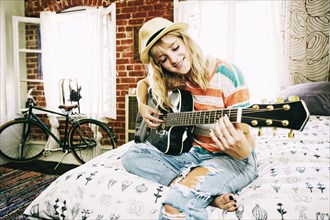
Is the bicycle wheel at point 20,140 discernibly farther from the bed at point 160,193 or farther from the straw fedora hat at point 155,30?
the straw fedora hat at point 155,30

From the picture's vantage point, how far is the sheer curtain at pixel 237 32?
3330 millimetres

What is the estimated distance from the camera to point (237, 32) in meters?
3.46

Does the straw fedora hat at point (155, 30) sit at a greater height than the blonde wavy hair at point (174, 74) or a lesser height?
greater

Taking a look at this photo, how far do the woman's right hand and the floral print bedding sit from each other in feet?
0.88

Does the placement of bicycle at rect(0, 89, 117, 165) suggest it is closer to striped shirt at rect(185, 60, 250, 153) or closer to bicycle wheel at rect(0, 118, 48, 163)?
bicycle wheel at rect(0, 118, 48, 163)

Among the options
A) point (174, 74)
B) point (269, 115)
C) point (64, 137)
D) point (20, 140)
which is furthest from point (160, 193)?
point (20, 140)

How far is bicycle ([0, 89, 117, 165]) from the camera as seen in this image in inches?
136

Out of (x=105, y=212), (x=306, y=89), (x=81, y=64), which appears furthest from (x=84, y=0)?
(x=105, y=212)

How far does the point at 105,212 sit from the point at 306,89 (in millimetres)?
2094

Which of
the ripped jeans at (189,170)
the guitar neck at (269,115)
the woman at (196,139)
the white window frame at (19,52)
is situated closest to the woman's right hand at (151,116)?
the woman at (196,139)

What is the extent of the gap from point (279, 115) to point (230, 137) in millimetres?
180

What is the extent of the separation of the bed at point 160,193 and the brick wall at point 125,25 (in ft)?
8.09

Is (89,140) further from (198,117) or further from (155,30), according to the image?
(198,117)

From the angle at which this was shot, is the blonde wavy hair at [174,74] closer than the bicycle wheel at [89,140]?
Yes
